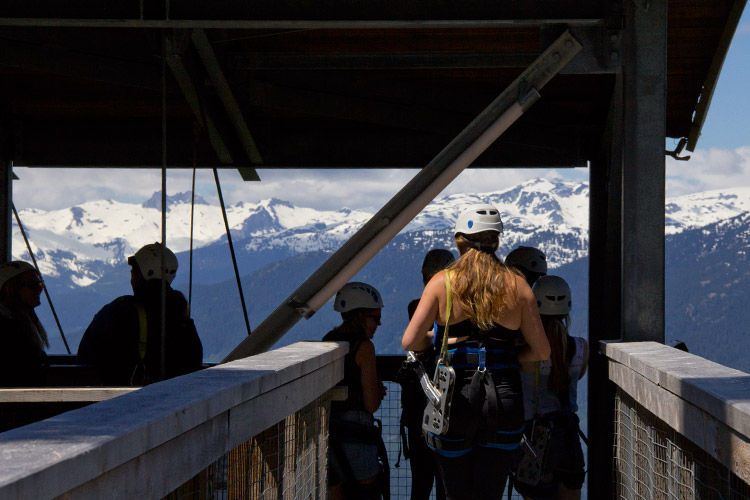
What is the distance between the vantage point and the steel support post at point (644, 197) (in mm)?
6082

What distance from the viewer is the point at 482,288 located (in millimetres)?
4527

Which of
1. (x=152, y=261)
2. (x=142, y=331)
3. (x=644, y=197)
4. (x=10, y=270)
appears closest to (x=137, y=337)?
(x=142, y=331)

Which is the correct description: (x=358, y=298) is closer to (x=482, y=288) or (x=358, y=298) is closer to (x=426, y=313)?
(x=426, y=313)

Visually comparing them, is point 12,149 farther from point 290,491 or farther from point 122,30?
point 290,491

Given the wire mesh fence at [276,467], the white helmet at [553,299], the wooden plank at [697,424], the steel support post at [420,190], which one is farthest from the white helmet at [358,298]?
the wooden plank at [697,424]

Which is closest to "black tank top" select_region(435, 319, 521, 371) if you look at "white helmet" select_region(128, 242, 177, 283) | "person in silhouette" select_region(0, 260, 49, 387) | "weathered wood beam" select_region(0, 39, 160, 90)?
"white helmet" select_region(128, 242, 177, 283)

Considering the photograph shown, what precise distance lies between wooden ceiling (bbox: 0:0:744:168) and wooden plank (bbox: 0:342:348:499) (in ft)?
11.9

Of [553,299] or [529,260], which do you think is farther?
[529,260]

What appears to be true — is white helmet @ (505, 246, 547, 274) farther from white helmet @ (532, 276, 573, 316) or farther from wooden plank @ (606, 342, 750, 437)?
wooden plank @ (606, 342, 750, 437)

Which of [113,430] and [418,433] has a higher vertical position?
[113,430]

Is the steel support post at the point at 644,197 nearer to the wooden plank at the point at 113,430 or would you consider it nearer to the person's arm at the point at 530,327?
the person's arm at the point at 530,327

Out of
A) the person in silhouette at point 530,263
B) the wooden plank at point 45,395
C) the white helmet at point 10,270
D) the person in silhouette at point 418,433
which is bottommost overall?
the person in silhouette at point 418,433

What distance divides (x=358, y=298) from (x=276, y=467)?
206 centimetres

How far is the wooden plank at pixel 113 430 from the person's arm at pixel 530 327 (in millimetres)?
1338
